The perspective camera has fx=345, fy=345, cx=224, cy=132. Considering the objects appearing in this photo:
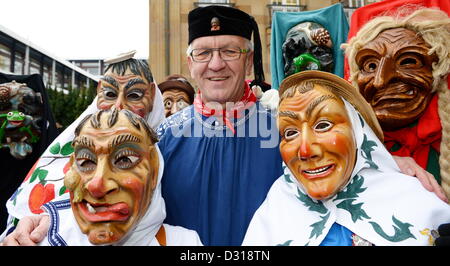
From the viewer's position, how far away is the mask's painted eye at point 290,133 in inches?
62.3

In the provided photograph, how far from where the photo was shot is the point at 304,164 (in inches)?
59.7

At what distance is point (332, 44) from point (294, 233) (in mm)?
2012

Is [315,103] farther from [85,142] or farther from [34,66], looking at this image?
[34,66]

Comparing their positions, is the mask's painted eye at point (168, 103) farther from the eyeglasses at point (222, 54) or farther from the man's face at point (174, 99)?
the eyeglasses at point (222, 54)

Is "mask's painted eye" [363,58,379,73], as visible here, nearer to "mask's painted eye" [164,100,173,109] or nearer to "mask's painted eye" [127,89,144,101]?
"mask's painted eye" [127,89,144,101]

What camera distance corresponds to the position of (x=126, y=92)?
2631mm

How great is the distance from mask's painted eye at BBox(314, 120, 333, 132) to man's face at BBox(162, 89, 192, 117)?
257 centimetres

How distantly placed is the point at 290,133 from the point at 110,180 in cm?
83

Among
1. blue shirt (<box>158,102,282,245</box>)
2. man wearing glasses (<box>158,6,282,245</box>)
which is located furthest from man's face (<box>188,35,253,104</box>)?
blue shirt (<box>158,102,282,245</box>)

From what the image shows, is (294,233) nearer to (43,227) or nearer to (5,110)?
(43,227)

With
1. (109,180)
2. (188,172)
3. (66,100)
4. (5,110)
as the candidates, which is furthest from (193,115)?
(66,100)

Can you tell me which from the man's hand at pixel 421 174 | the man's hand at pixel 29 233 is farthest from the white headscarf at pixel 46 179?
the man's hand at pixel 421 174

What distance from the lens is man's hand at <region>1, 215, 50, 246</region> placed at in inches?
67.7

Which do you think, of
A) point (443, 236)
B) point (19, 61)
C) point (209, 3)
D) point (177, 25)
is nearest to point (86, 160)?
point (443, 236)
